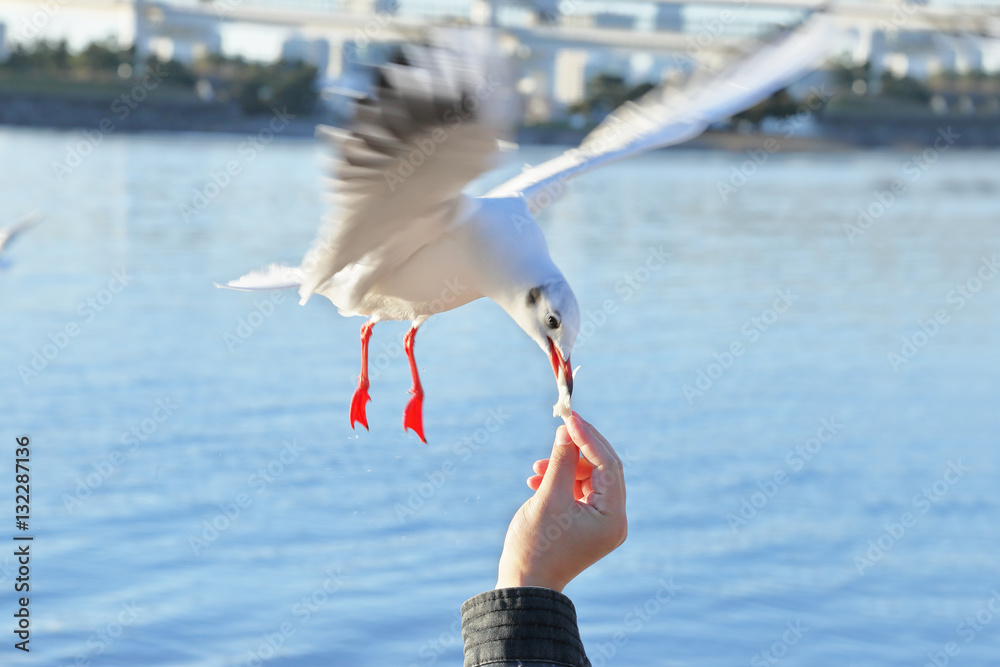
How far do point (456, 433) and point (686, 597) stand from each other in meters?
2.29

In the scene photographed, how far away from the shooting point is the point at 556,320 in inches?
124

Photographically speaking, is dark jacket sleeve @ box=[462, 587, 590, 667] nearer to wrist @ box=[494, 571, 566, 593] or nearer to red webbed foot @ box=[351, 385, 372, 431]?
wrist @ box=[494, 571, 566, 593]

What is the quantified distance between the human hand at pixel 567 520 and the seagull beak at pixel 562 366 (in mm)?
475

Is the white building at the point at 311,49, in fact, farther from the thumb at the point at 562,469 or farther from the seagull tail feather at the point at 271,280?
the thumb at the point at 562,469

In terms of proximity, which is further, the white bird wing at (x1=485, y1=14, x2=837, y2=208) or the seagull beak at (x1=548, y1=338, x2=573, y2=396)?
the white bird wing at (x1=485, y1=14, x2=837, y2=208)

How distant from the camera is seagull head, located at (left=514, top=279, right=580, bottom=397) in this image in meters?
3.13

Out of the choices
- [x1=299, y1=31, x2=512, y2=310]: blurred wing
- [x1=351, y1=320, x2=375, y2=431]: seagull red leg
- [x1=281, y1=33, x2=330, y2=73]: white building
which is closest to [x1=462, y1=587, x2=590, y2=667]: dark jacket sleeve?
[x1=299, y1=31, x2=512, y2=310]: blurred wing

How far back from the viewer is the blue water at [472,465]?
15.8 ft

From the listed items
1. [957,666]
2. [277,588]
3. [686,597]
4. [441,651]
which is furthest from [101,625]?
[957,666]

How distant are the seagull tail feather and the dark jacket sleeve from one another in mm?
2016

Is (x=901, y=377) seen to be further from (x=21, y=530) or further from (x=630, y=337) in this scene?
(x=21, y=530)

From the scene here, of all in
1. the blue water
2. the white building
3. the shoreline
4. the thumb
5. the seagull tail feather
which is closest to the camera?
the thumb

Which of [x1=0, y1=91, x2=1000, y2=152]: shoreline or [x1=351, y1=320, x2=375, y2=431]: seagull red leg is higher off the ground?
[x1=0, y1=91, x2=1000, y2=152]: shoreline

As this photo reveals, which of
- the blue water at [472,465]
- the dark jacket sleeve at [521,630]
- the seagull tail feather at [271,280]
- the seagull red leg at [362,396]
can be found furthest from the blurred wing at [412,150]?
the dark jacket sleeve at [521,630]
